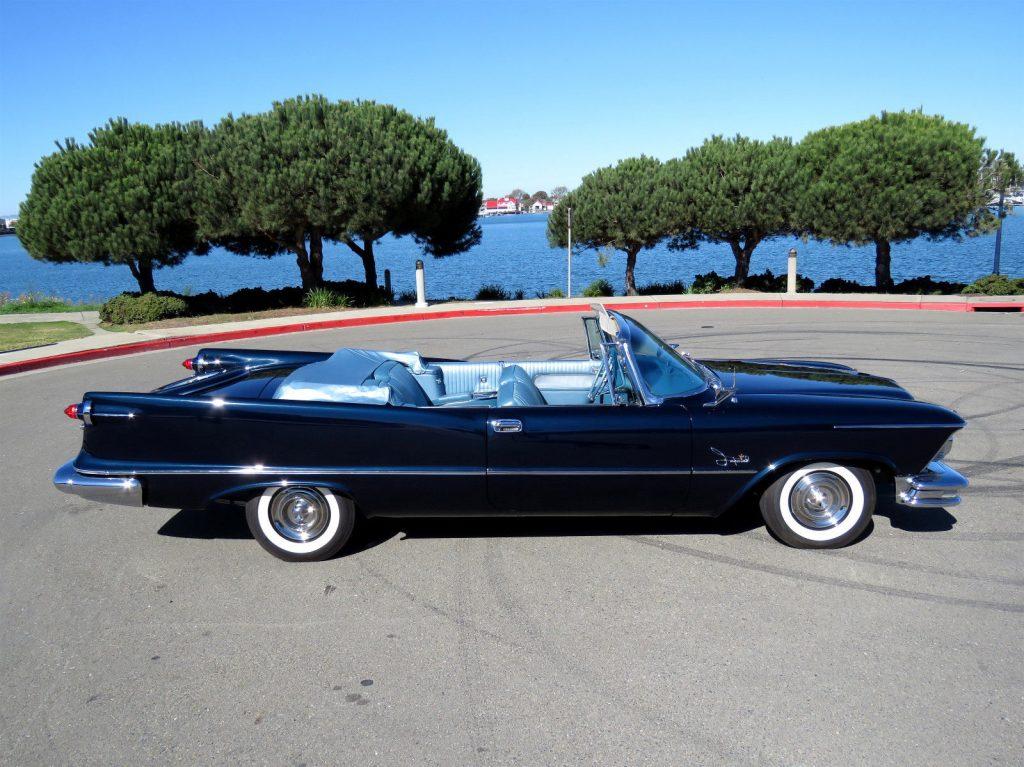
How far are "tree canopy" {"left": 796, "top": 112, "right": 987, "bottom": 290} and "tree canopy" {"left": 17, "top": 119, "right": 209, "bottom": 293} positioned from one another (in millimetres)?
15480

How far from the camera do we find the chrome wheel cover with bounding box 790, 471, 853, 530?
4734 millimetres

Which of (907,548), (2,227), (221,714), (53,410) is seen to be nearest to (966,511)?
(907,548)

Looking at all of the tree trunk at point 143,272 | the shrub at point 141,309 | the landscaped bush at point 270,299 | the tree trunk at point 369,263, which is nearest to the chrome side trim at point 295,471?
the shrub at point 141,309

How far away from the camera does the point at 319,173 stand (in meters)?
18.5

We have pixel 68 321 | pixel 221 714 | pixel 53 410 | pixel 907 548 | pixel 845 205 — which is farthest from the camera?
pixel 845 205

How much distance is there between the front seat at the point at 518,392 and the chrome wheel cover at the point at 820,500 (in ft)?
5.04

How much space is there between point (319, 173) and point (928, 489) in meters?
16.1

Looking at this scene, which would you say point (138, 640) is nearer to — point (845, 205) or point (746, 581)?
point (746, 581)

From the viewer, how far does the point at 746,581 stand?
4.45 metres

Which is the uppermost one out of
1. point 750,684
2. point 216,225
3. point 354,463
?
point 216,225

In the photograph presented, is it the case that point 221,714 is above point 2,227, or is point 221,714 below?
below

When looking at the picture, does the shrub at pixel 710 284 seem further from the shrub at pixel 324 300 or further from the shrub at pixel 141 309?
the shrub at pixel 141 309

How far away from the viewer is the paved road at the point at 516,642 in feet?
10.5

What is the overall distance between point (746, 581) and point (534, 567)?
1.13 metres
